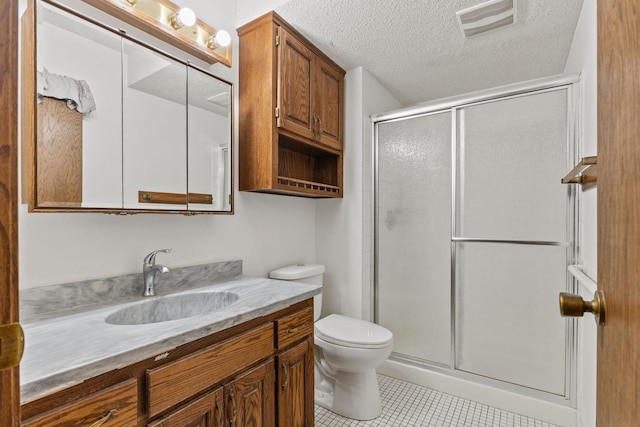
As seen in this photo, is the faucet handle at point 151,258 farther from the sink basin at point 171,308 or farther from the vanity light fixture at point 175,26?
the vanity light fixture at point 175,26

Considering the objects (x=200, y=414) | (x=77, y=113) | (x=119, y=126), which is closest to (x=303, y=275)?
(x=200, y=414)

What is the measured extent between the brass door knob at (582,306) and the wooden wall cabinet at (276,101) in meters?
1.39

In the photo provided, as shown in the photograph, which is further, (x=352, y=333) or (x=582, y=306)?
(x=352, y=333)

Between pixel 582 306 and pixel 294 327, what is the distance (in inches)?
42.0

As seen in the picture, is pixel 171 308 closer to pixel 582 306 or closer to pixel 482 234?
pixel 582 306

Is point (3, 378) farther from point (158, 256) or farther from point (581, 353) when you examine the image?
point (581, 353)

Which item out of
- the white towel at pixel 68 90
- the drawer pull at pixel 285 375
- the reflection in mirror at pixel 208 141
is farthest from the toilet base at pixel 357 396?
the white towel at pixel 68 90

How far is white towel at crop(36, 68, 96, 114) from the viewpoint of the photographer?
3.45ft

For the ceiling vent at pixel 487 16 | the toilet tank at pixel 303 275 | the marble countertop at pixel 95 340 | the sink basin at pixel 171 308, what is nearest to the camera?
the marble countertop at pixel 95 340

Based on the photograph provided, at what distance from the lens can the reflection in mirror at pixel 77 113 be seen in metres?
1.06

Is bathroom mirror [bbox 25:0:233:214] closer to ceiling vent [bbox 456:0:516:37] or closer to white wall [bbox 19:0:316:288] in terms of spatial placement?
white wall [bbox 19:0:316:288]

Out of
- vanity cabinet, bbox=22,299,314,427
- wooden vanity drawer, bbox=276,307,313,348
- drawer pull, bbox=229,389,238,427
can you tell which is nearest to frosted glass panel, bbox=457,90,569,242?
wooden vanity drawer, bbox=276,307,313,348

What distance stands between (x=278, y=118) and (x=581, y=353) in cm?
200

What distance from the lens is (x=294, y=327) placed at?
4.60 ft
